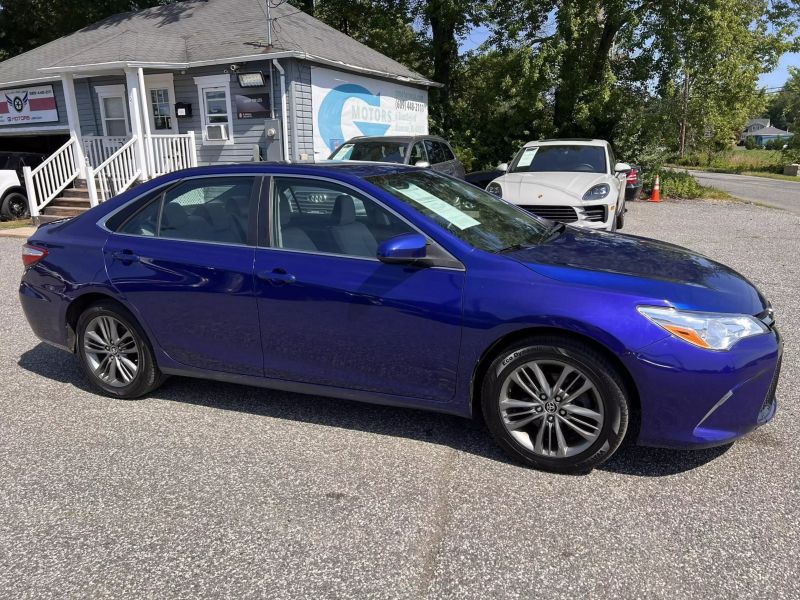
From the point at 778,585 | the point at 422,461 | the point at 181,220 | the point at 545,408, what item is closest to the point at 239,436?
the point at 422,461

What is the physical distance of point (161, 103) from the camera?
15.4m

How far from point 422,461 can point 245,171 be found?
2.08 m

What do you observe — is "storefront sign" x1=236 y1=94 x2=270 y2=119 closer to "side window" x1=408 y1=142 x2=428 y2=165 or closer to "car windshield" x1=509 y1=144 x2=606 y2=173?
"side window" x1=408 y1=142 x2=428 y2=165

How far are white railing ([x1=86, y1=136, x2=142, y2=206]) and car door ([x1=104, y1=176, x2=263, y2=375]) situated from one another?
10.6 meters

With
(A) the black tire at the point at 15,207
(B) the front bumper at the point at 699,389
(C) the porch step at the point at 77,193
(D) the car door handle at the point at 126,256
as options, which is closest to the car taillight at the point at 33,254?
(D) the car door handle at the point at 126,256

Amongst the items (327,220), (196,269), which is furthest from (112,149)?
(327,220)

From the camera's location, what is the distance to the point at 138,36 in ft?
50.2

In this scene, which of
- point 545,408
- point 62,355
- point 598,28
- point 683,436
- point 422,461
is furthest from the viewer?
point 598,28

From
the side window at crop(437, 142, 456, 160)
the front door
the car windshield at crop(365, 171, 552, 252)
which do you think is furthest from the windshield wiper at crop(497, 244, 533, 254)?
the front door

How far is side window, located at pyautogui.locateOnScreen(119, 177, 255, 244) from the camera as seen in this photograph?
12.6ft

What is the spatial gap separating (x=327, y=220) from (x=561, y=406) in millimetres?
1701

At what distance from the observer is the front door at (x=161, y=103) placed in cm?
1506

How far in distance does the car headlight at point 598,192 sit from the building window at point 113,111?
12.1 metres

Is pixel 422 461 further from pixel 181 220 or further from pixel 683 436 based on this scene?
pixel 181 220
